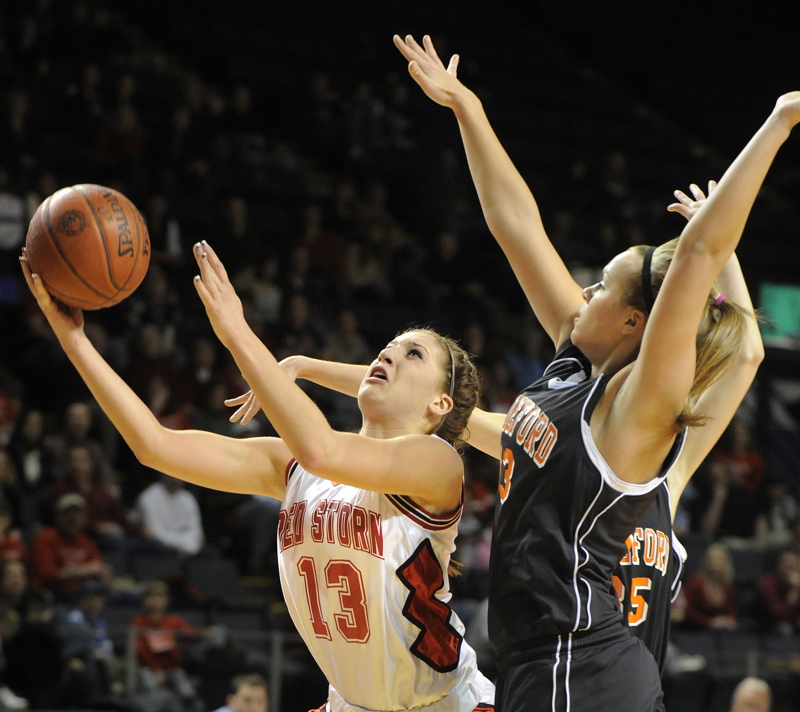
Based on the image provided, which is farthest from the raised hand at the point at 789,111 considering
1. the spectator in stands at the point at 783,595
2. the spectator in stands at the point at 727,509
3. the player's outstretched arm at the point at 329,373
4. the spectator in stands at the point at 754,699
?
the spectator in stands at the point at 727,509

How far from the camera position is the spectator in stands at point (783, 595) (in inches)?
384

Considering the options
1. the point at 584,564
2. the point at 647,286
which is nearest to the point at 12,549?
the point at 584,564

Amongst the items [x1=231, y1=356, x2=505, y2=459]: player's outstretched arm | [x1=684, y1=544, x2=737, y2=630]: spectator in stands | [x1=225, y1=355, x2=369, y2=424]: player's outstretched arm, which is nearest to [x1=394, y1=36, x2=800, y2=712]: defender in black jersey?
[x1=231, y1=356, x2=505, y2=459]: player's outstretched arm

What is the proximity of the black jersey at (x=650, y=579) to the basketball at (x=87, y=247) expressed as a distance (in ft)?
4.84

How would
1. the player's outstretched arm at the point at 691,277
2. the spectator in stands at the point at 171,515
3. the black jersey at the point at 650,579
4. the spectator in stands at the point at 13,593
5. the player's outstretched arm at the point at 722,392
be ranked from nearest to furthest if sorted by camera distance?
the player's outstretched arm at the point at 691,277 < the black jersey at the point at 650,579 < the player's outstretched arm at the point at 722,392 < the spectator in stands at the point at 13,593 < the spectator in stands at the point at 171,515

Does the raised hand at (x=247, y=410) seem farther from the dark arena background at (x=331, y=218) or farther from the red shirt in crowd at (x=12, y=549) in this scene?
the red shirt in crowd at (x=12, y=549)

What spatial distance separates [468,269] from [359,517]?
30.5 feet

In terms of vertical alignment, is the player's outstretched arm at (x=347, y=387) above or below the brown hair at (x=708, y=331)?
below

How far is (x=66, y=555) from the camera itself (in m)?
7.38

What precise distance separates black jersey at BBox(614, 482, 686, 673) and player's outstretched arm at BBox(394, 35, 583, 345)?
533mm

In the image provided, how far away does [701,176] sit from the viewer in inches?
594

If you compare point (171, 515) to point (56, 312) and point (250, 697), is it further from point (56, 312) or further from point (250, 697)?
point (56, 312)

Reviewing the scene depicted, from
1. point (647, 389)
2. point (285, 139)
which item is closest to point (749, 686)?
point (647, 389)

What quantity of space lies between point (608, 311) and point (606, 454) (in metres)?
0.35
